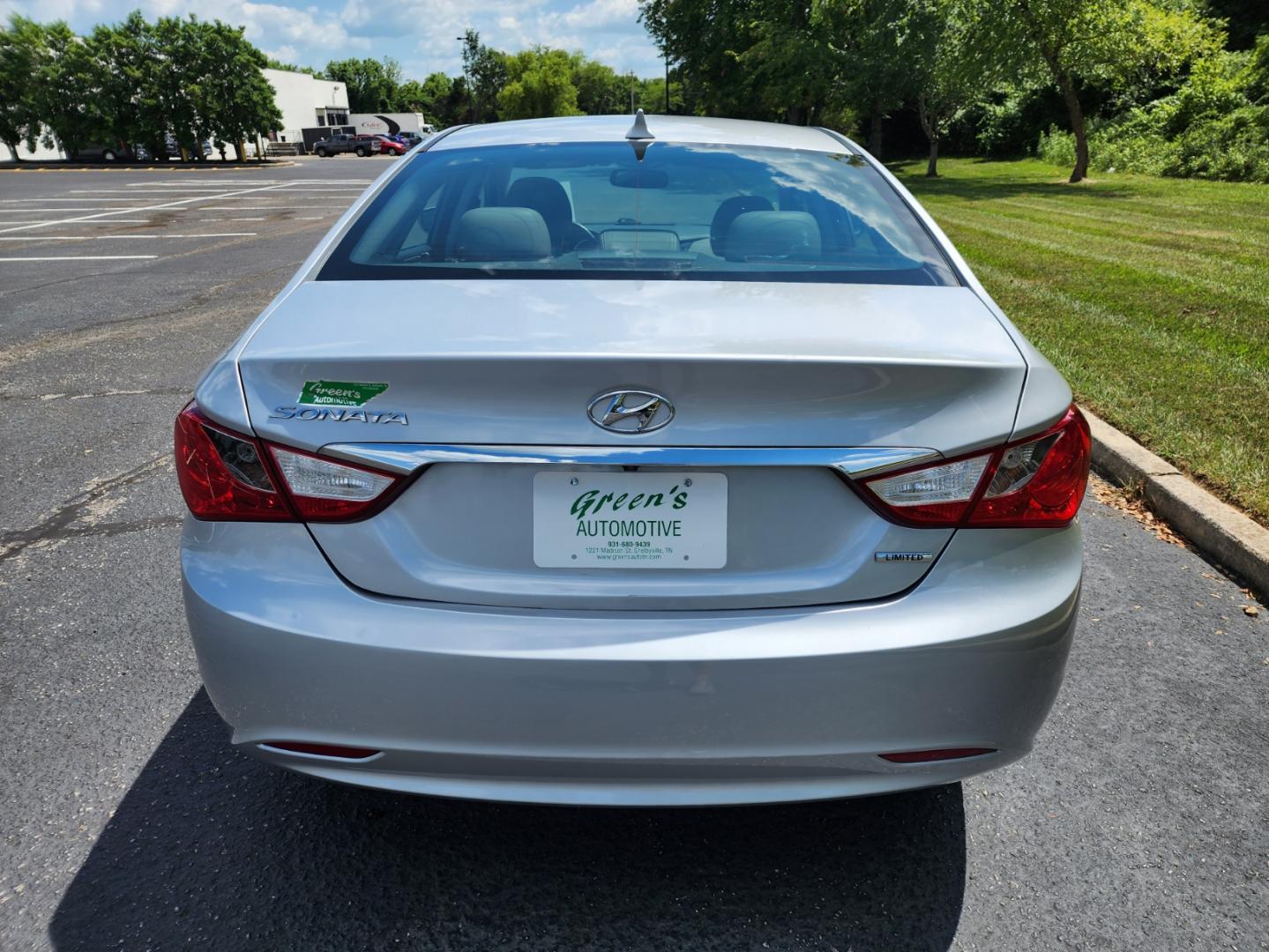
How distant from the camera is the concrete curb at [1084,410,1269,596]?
12.3 feet

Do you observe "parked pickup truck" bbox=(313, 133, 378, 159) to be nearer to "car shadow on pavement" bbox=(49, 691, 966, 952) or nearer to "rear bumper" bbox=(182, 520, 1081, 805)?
"car shadow on pavement" bbox=(49, 691, 966, 952)

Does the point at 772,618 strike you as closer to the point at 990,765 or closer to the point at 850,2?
the point at 990,765

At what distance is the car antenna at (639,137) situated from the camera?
2.99m

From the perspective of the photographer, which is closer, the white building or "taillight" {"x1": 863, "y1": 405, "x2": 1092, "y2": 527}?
"taillight" {"x1": 863, "y1": 405, "x2": 1092, "y2": 527}

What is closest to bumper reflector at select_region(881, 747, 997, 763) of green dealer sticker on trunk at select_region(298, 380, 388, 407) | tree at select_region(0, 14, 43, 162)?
green dealer sticker on trunk at select_region(298, 380, 388, 407)

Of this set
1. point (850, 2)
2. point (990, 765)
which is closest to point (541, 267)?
point (990, 765)

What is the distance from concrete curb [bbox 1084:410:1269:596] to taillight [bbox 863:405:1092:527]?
7.41 feet

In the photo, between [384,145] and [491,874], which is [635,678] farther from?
[384,145]

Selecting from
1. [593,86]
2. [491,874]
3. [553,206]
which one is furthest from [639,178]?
[593,86]

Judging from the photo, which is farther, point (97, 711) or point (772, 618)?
point (97, 711)

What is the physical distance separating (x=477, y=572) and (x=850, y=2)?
36.2m

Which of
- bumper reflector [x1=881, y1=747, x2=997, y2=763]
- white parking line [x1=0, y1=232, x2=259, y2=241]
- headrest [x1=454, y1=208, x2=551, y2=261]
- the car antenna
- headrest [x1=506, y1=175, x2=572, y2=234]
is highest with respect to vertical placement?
the car antenna

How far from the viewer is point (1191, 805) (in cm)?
247

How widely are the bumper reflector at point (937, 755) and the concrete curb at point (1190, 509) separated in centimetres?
232
